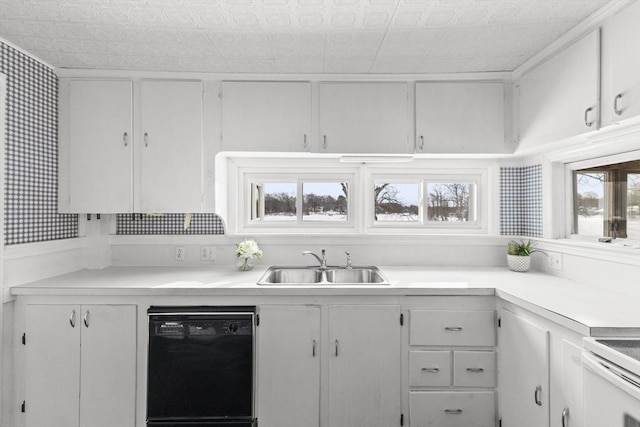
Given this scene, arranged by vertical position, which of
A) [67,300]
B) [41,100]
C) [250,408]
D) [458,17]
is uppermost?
[458,17]

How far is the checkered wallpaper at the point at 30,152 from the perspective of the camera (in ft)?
6.73

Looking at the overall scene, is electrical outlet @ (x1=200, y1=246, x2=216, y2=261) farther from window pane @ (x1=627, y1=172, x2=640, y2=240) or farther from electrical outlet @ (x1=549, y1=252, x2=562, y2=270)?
window pane @ (x1=627, y1=172, x2=640, y2=240)

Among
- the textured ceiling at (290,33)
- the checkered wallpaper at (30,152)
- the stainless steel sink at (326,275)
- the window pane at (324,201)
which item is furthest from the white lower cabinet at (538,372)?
the checkered wallpaper at (30,152)

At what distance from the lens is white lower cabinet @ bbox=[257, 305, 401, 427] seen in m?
2.02

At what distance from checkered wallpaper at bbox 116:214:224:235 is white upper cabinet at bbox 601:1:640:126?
7.97 feet

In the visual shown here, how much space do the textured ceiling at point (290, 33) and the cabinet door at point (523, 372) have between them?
60.3 inches

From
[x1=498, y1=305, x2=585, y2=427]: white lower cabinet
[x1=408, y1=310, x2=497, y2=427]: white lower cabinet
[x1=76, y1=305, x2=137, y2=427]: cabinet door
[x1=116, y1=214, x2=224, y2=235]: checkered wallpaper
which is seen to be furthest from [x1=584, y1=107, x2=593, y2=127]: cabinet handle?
[x1=76, y1=305, x2=137, y2=427]: cabinet door

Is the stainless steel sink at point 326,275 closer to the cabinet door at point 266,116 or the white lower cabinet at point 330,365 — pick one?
the white lower cabinet at point 330,365

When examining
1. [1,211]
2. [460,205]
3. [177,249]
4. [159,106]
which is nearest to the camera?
[1,211]

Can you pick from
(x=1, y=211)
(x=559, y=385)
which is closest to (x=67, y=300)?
(x=1, y=211)

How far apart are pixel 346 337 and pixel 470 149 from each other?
1.53 metres

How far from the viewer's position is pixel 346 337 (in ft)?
6.72

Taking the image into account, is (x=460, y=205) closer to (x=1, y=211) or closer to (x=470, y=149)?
(x=470, y=149)

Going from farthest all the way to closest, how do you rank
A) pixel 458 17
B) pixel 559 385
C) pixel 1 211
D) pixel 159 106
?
pixel 159 106
pixel 1 211
pixel 458 17
pixel 559 385
